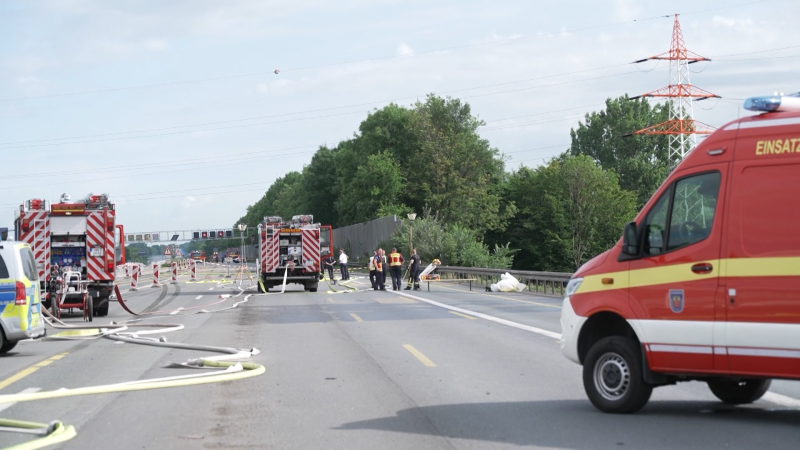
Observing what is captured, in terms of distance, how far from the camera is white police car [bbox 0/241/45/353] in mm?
14172

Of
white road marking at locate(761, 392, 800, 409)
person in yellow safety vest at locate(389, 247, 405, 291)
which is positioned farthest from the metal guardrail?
white road marking at locate(761, 392, 800, 409)

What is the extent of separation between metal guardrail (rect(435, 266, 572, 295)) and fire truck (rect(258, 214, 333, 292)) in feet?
23.9

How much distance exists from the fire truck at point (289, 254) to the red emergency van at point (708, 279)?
99.2 ft

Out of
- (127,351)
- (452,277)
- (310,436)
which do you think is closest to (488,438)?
(310,436)

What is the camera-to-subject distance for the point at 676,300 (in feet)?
26.5

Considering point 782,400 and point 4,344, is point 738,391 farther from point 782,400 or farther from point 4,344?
point 4,344

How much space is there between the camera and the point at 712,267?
780cm

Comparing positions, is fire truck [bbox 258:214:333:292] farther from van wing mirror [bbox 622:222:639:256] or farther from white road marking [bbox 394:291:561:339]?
van wing mirror [bbox 622:222:639:256]

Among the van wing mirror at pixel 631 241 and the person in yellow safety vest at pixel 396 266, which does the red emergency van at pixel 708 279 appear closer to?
the van wing mirror at pixel 631 241

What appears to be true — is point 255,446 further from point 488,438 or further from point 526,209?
point 526,209

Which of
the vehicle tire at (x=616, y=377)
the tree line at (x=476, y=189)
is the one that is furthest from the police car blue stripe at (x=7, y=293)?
the tree line at (x=476, y=189)

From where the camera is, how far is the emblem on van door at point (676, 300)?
8.02 metres

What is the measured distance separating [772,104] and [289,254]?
106 ft

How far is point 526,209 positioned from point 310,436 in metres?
83.5
